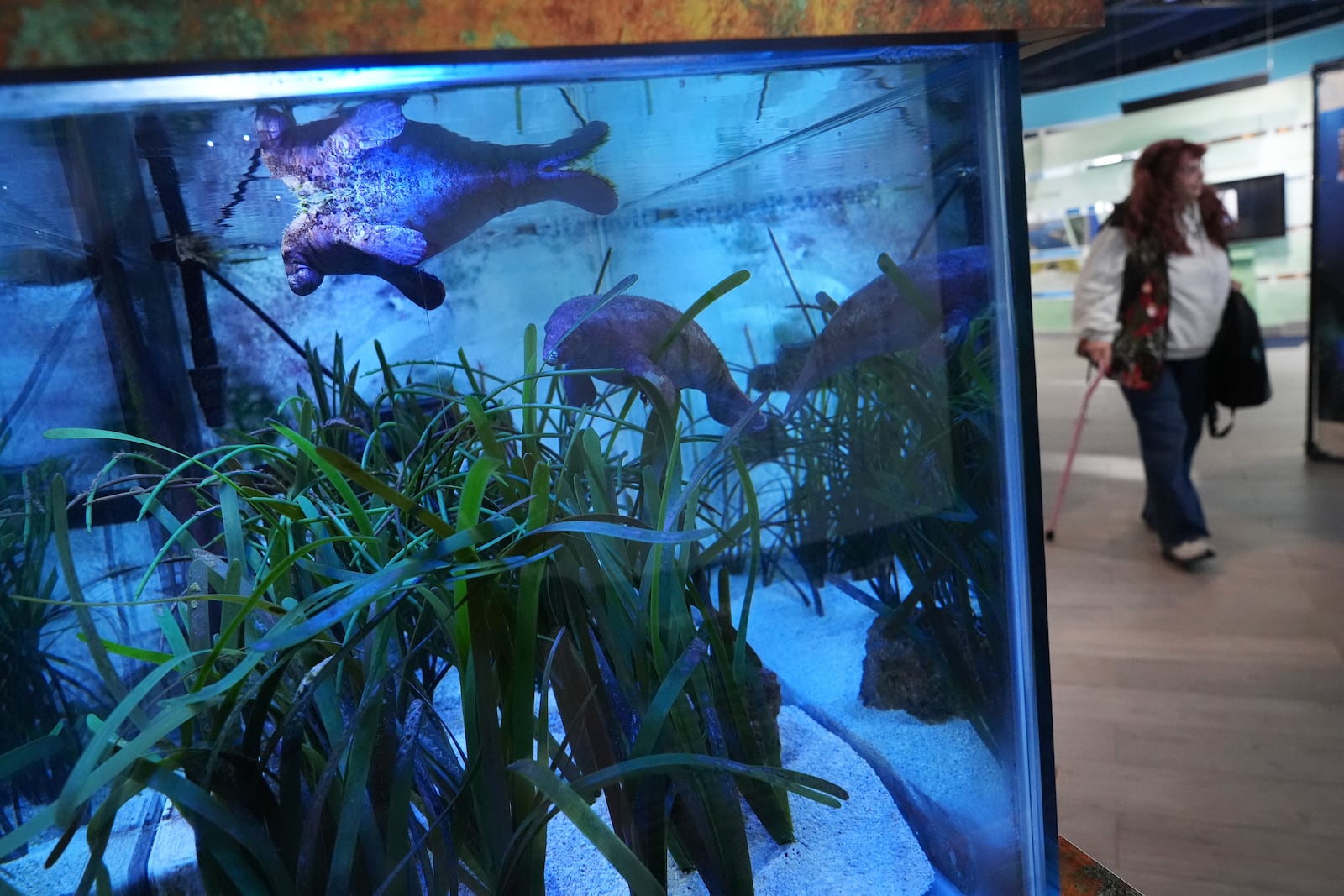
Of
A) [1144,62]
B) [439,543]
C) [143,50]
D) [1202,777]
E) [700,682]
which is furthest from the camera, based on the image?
[1144,62]

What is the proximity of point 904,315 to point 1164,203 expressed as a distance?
1.89m

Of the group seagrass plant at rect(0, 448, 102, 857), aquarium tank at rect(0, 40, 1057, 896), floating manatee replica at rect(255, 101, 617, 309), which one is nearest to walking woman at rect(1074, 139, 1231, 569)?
aquarium tank at rect(0, 40, 1057, 896)

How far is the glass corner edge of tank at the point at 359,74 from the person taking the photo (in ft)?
1.36

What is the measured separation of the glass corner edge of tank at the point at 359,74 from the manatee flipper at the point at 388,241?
0.08m

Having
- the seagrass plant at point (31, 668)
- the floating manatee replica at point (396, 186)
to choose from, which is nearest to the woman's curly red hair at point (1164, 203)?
the floating manatee replica at point (396, 186)

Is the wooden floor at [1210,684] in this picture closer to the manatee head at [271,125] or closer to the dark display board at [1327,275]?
the dark display board at [1327,275]

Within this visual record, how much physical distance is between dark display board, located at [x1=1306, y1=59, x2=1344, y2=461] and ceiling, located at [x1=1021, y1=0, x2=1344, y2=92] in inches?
9.4

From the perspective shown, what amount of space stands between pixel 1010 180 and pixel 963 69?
3.3 inches

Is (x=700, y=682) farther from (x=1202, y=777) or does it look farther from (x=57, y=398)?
(x=1202, y=777)

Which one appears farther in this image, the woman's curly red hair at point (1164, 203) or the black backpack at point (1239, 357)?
the black backpack at point (1239, 357)

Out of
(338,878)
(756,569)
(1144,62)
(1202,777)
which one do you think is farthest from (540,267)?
(1144,62)

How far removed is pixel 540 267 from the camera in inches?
21.5

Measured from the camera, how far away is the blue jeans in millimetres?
2244

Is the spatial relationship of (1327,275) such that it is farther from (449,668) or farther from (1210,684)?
(449,668)
